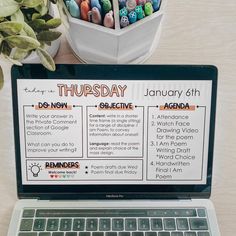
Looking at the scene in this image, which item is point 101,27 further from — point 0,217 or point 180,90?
point 0,217

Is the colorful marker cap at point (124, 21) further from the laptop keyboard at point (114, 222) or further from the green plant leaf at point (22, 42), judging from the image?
the laptop keyboard at point (114, 222)

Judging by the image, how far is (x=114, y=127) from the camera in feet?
2.99

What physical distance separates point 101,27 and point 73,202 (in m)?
0.29

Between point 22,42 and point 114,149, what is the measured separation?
275 mm

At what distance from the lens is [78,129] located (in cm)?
91

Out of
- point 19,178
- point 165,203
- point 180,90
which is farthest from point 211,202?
point 19,178

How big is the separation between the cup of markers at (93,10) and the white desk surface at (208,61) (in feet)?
0.39

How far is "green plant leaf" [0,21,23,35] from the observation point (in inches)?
27.7

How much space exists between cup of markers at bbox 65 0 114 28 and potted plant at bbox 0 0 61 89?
0.03 metres

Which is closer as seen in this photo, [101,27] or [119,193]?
[101,27]

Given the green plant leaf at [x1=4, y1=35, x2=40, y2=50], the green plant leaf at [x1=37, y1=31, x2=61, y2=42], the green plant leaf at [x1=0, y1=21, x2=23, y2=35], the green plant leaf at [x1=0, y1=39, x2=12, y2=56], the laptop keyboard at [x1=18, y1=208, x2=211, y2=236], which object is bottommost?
the laptop keyboard at [x1=18, y1=208, x2=211, y2=236]

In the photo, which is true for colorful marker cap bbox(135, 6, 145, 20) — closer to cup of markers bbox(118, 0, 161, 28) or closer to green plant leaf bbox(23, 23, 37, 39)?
cup of markers bbox(118, 0, 161, 28)

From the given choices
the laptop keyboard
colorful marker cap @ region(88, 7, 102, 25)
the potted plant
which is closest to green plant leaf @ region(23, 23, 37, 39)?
the potted plant

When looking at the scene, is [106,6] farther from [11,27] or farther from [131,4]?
[11,27]
